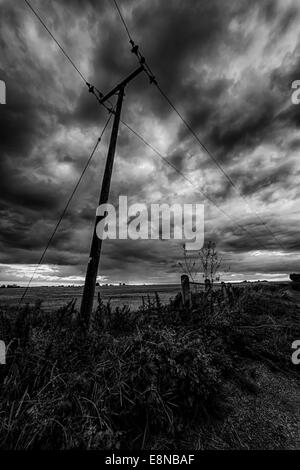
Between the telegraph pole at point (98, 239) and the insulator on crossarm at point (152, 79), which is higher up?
the insulator on crossarm at point (152, 79)

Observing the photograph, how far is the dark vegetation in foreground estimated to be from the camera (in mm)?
2201

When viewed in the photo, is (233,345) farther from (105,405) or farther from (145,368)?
(105,405)

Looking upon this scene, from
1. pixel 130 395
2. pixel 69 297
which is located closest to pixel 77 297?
pixel 69 297

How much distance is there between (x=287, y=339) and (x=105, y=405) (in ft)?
15.0

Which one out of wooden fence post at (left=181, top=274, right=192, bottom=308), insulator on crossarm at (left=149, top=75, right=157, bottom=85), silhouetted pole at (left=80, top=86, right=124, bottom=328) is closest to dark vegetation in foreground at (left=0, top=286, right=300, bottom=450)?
silhouetted pole at (left=80, top=86, right=124, bottom=328)

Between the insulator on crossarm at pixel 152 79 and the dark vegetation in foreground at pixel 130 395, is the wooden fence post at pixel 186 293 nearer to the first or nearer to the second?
the dark vegetation in foreground at pixel 130 395

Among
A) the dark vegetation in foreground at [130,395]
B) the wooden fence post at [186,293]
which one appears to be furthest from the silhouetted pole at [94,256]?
the wooden fence post at [186,293]

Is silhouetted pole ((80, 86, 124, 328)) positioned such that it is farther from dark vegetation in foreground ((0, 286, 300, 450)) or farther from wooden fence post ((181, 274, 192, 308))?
wooden fence post ((181, 274, 192, 308))

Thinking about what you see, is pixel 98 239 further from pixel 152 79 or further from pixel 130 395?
pixel 152 79

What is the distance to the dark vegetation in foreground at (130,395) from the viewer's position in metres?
2.20

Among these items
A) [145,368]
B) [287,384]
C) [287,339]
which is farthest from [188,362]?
[287,339]

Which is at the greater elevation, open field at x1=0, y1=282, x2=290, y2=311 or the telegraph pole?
the telegraph pole

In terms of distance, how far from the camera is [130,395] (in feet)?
8.96
